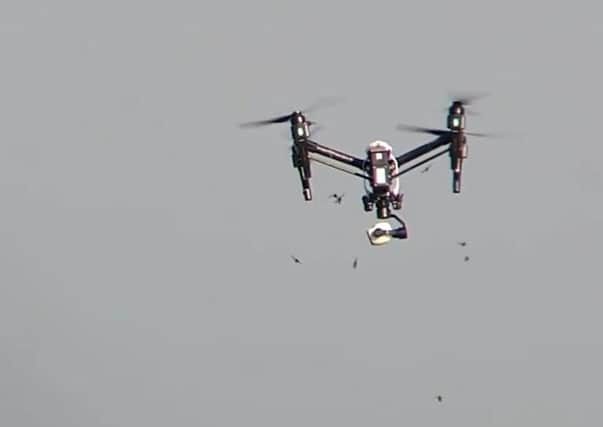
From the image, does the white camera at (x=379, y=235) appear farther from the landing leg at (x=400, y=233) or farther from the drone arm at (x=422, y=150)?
the drone arm at (x=422, y=150)

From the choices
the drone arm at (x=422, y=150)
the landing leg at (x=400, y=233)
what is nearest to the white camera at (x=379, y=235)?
the landing leg at (x=400, y=233)

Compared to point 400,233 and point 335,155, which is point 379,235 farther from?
point 335,155

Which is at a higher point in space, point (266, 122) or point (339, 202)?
point (266, 122)

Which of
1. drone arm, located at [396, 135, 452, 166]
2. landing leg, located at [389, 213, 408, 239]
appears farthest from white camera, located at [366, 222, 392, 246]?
drone arm, located at [396, 135, 452, 166]

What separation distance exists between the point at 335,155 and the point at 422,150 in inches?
304

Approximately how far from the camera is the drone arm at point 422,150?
108438 mm

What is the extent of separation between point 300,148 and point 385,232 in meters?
10.7

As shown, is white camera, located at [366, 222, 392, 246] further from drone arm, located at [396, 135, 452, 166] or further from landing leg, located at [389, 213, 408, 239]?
drone arm, located at [396, 135, 452, 166]

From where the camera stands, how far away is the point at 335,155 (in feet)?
360

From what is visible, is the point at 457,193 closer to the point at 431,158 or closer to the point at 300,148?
the point at 431,158

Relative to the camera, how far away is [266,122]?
105188mm

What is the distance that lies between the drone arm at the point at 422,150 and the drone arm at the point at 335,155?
3.62 m

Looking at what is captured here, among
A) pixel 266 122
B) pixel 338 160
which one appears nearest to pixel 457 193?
pixel 338 160

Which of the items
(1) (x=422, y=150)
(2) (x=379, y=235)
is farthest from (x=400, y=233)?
(1) (x=422, y=150)
